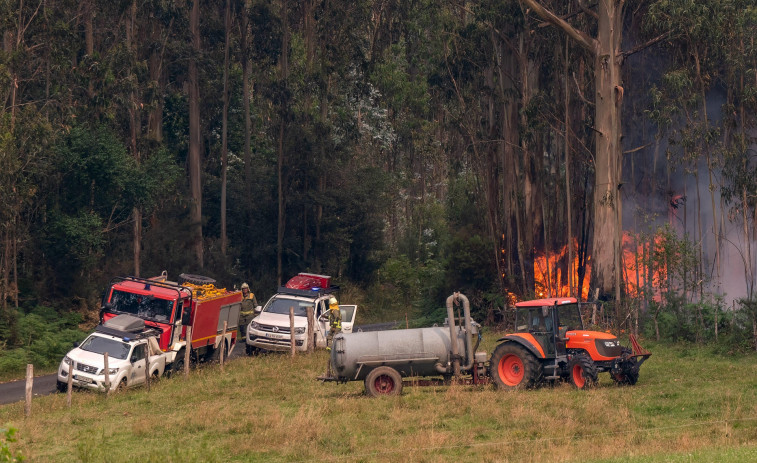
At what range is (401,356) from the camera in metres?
20.1

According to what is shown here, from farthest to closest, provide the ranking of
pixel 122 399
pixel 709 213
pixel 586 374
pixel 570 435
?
pixel 709 213 → pixel 122 399 → pixel 586 374 → pixel 570 435

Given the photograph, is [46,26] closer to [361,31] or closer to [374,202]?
[374,202]

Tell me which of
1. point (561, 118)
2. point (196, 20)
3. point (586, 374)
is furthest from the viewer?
point (196, 20)

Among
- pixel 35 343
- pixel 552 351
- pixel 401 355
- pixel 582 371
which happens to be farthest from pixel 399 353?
pixel 35 343

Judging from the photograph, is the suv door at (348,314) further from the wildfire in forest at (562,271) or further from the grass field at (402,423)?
the wildfire in forest at (562,271)

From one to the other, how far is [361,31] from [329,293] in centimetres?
3128

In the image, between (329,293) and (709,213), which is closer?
(329,293)

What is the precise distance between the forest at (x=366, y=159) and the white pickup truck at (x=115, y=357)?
657 cm

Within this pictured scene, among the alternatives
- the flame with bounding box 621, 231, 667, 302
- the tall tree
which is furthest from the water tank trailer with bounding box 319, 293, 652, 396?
the tall tree

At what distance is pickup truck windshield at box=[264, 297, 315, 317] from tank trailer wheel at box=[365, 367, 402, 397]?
9.44 m

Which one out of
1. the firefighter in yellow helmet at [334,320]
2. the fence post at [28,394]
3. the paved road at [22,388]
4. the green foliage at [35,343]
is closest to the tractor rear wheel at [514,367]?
the paved road at [22,388]

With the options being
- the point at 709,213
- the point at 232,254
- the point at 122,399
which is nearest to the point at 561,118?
the point at 709,213

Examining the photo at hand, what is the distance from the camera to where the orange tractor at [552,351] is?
66.1ft

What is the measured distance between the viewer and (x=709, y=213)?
47.8m
